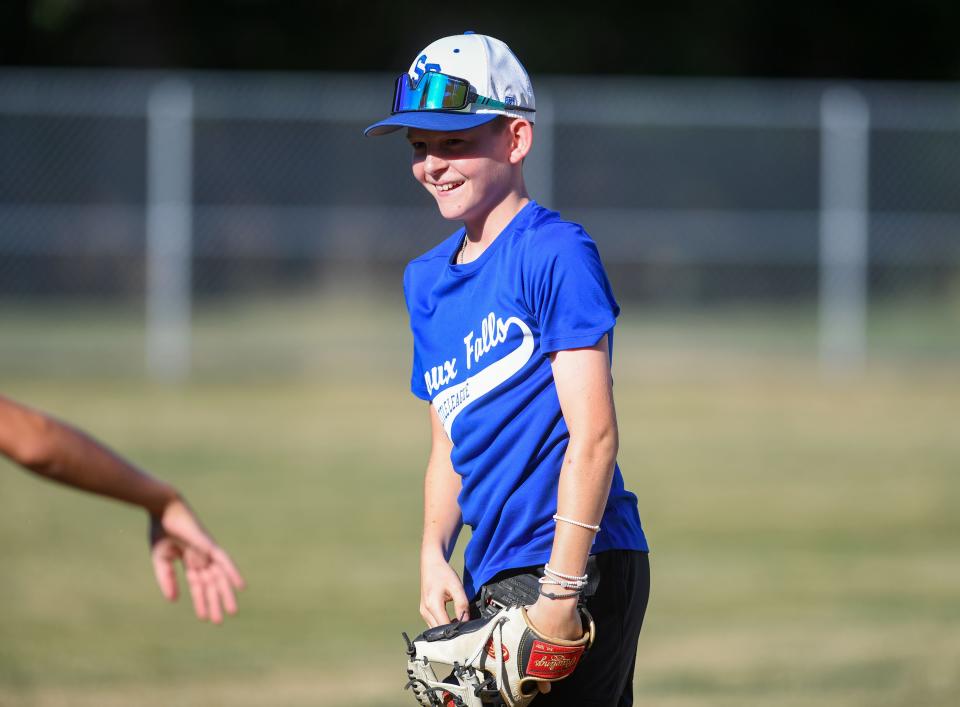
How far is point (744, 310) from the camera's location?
20469 mm

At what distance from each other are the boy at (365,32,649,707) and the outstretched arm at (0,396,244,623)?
574 mm

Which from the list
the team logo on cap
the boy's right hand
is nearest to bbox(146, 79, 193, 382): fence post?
the boy's right hand

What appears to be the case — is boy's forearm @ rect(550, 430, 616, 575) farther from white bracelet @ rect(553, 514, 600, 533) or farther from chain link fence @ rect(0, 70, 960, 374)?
chain link fence @ rect(0, 70, 960, 374)

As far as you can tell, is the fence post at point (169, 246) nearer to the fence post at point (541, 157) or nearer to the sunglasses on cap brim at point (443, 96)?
the fence post at point (541, 157)

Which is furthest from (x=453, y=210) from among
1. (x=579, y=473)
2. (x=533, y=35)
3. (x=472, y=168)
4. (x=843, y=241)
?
(x=533, y=35)

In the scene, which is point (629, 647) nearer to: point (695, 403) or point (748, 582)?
point (748, 582)

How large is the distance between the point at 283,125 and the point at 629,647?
17.5 meters

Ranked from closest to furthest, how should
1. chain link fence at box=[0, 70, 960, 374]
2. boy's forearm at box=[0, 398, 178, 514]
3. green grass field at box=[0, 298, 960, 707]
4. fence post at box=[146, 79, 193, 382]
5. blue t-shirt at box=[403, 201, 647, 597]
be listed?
boy's forearm at box=[0, 398, 178, 514], blue t-shirt at box=[403, 201, 647, 597], green grass field at box=[0, 298, 960, 707], fence post at box=[146, 79, 193, 382], chain link fence at box=[0, 70, 960, 374]

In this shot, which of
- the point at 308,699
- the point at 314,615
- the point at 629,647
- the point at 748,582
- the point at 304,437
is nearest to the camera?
the point at 629,647

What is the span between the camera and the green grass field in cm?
632

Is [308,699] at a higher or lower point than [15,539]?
lower

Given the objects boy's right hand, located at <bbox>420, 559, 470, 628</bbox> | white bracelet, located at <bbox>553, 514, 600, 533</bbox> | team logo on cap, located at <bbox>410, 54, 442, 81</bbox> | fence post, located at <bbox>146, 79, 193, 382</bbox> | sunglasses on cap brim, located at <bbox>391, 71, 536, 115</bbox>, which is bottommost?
boy's right hand, located at <bbox>420, 559, 470, 628</bbox>

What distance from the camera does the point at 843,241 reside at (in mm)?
17641

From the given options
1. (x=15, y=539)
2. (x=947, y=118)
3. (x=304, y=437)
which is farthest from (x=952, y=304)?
(x=15, y=539)
